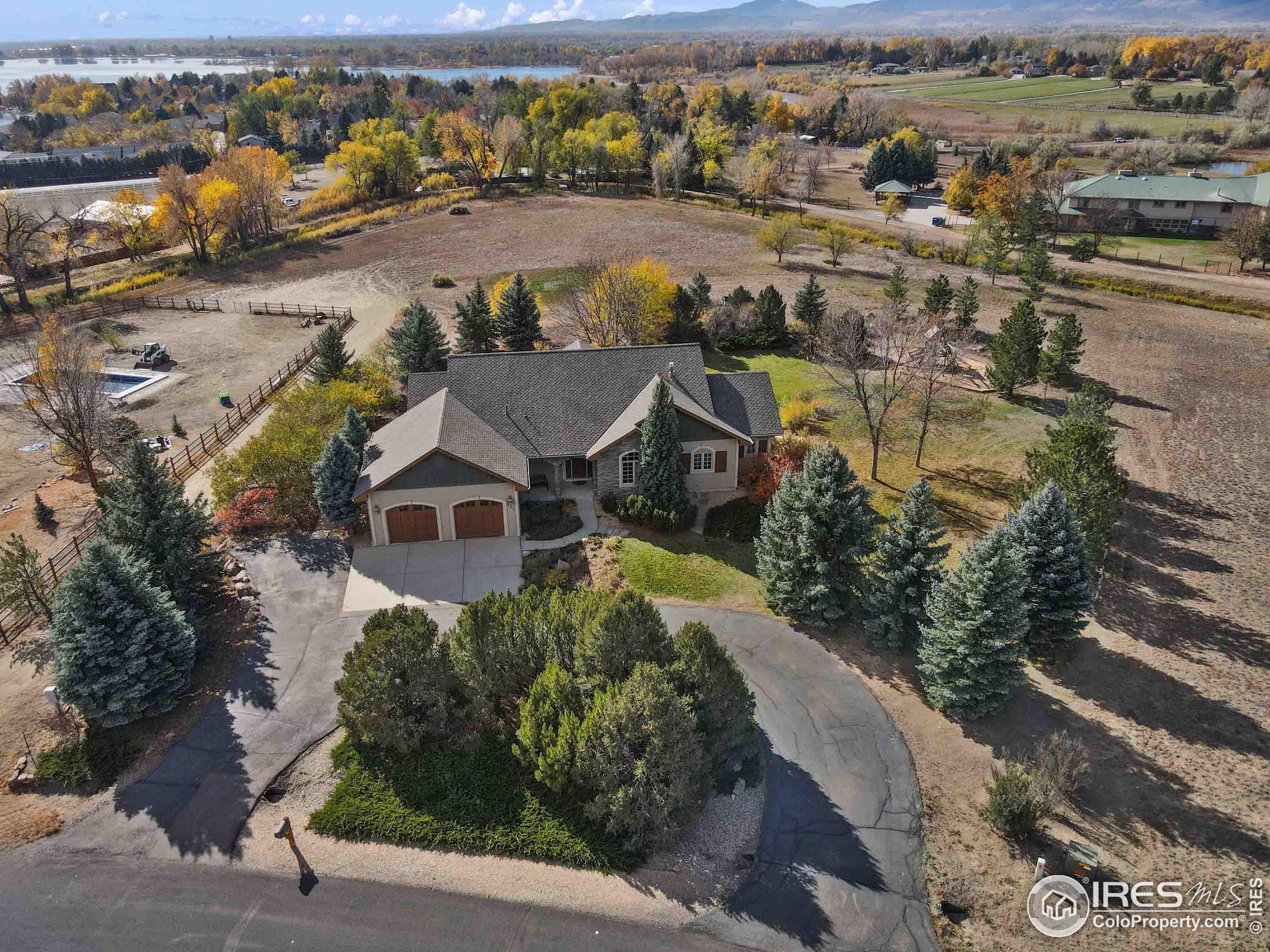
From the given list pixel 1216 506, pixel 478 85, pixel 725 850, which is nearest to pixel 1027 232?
pixel 1216 506

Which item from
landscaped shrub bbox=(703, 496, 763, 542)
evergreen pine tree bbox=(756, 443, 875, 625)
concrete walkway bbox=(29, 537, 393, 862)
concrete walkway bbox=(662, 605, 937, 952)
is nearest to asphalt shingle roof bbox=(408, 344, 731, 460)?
landscaped shrub bbox=(703, 496, 763, 542)

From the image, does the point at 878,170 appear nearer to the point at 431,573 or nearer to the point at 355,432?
the point at 355,432

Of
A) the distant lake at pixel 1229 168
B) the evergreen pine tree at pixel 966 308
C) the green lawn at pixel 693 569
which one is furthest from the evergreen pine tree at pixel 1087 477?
the distant lake at pixel 1229 168

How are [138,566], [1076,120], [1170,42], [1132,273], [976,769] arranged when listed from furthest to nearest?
1. [1170,42]
2. [1076,120]
3. [1132,273]
4. [138,566]
5. [976,769]

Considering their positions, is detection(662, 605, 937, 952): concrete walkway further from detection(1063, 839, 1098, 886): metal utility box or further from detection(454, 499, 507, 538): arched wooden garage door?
detection(454, 499, 507, 538): arched wooden garage door

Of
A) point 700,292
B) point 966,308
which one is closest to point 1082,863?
point 966,308

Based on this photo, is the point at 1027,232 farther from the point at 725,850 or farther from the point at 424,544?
the point at 725,850
